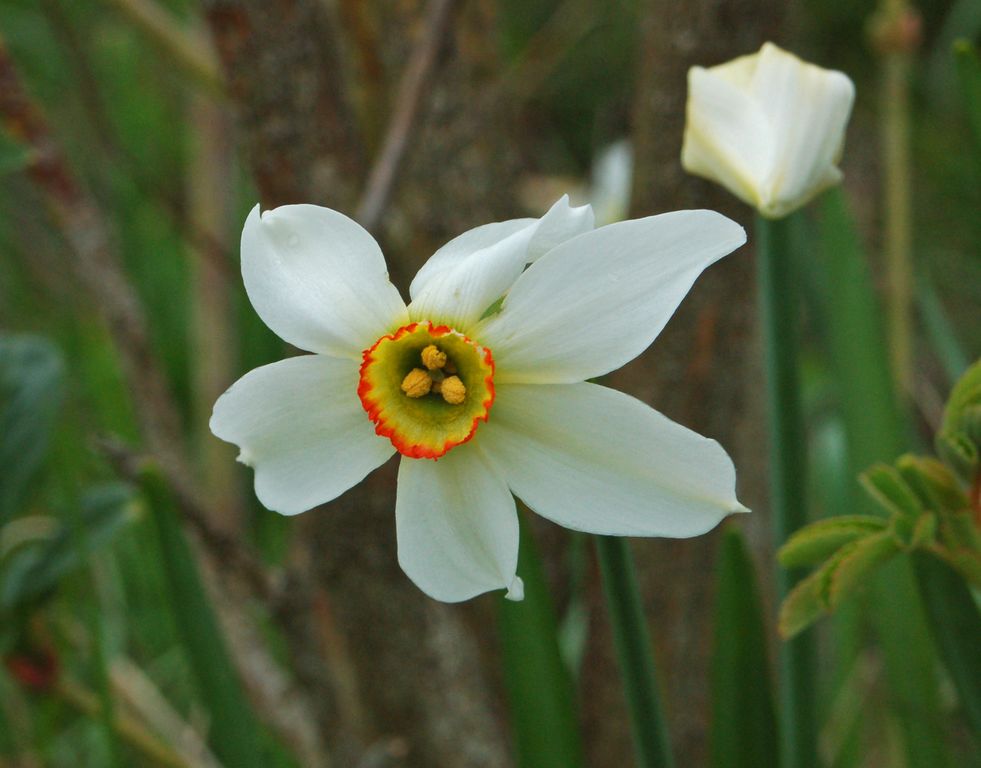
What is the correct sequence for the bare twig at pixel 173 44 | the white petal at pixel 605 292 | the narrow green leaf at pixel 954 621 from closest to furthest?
the white petal at pixel 605 292 < the narrow green leaf at pixel 954 621 < the bare twig at pixel 173 44

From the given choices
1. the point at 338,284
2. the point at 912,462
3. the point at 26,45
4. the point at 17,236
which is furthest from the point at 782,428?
the point at 26,45

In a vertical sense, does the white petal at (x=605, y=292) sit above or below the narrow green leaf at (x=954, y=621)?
above

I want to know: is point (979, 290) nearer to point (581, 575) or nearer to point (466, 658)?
point (581, 575)

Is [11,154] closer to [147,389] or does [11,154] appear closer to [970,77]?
[147,389]

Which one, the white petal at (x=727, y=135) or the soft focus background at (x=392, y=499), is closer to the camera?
the white petal at (x=727, y=135)

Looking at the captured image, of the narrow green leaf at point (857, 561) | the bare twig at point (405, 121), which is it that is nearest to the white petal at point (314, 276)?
the narrow green leaf at point (857, 561)

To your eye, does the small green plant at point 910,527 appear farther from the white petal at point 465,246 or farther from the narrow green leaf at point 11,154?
the narrow green leaf at point 11,154
